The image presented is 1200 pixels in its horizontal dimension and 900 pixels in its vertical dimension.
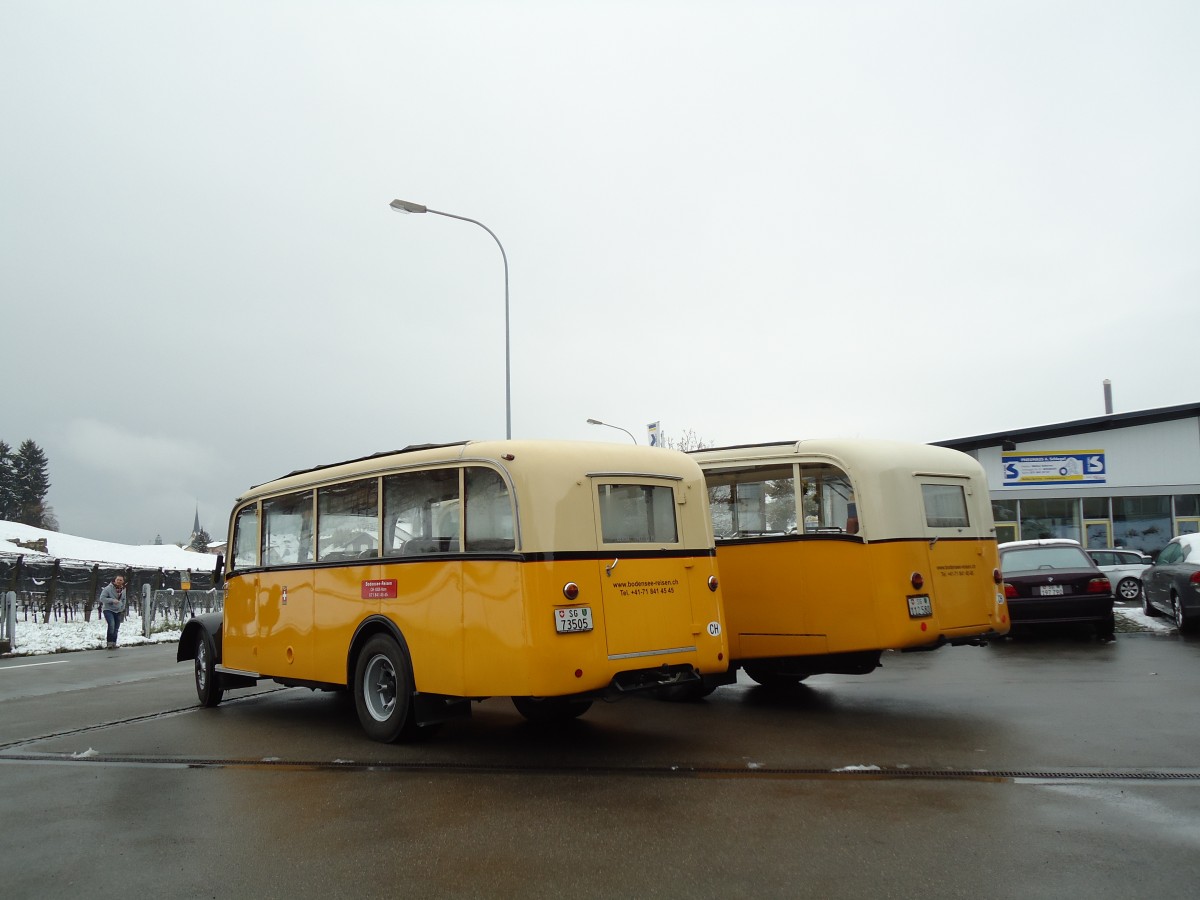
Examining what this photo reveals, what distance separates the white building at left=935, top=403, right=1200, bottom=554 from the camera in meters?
34.1

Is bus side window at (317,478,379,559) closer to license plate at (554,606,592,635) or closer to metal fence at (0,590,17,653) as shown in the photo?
license plate at (554,606,592,635)

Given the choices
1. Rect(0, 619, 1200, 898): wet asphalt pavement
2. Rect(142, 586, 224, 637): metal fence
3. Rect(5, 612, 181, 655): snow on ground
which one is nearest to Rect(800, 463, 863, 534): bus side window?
Rect(0, 619, 1200, 898): wet asphalt pavement

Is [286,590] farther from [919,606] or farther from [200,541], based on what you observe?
[200,541]

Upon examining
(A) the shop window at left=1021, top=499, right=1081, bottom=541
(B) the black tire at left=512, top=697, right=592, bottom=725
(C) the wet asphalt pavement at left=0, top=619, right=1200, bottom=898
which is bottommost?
(C) the wet asphalt pavement at left=0, top=619, right=1200, bottom=898

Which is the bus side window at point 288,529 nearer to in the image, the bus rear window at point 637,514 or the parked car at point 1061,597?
the bus rear window at point 637,514

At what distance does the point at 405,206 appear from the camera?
2012 cm

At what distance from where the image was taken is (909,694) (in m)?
10.9

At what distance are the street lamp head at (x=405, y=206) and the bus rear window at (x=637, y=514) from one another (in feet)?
44.3

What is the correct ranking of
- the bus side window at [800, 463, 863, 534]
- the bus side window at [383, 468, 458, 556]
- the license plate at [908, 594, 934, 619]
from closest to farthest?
1. the bus side window at [383, 468, 458, 556]
2. the license plate at [908, 594, 934, 619]
3. the bus side window at [800, 463, 863, 534]

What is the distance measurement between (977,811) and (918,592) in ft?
12.5

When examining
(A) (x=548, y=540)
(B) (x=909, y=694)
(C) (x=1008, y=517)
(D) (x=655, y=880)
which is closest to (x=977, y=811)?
(D) (x=655, y=880)

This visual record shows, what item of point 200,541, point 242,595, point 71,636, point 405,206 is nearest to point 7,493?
point 200,541

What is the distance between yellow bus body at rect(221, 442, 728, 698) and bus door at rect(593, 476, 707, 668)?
0.01 meters

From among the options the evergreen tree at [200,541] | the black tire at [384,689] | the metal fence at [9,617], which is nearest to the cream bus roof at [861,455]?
the black tire at [384,689]
